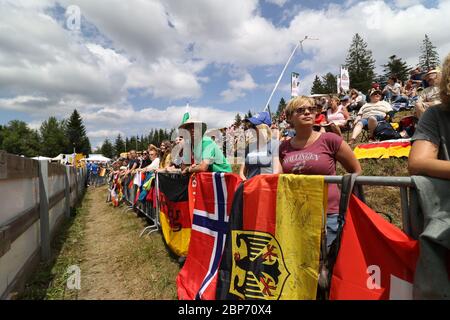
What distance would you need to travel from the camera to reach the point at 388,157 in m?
6.62

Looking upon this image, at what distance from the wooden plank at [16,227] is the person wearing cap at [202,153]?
2.31 metres

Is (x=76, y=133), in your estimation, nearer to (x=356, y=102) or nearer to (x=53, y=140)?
(x=53, y=140)

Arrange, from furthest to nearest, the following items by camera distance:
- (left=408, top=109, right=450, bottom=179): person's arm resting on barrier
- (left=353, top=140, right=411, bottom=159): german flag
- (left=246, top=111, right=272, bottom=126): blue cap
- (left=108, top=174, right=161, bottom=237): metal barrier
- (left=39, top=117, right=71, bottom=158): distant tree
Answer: (left=39, top=117, right=71, bottom=158): distant tree → (left=108, top=174, right=161, bottom=237): metal barrier → (left=353, top=140, right=411, bottom=159): german flag → (left=246, top=111, right=272, bottom=126): blue cap → (left=408, top=109, right=450, bottom=179): person's arm resting on barrier

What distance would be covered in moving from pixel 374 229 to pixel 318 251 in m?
0.47

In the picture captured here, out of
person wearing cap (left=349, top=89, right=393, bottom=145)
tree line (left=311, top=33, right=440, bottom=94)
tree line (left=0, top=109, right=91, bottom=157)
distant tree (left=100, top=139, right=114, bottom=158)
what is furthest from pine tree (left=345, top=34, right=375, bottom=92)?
distant tree (left=100, top=139, right=114, bottom=158)

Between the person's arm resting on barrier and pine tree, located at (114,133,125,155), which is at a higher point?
pine tree, located at (114,133,125,155)

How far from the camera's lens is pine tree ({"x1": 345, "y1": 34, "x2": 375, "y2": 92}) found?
239ft

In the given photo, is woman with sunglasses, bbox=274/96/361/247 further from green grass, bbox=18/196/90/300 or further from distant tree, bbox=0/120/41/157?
distant tree, bbox=0/120/41/157

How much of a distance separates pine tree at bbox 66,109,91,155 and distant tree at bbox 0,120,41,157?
51.1 feet

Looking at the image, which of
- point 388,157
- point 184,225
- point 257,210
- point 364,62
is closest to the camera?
point 257,210

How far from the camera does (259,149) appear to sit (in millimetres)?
4109
